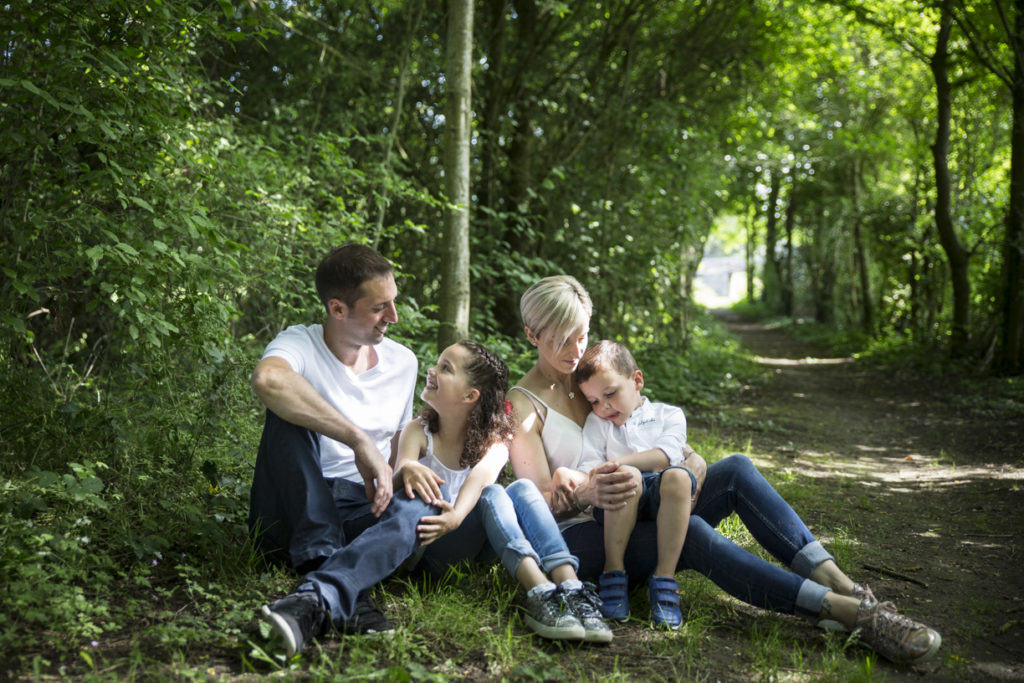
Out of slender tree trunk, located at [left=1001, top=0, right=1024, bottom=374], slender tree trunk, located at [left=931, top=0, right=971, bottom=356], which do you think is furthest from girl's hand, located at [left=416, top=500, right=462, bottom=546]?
slender tree trunk, located at [left=931, top=0, right=971, bottom=356]

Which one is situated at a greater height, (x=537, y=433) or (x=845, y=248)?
(x=845, y=248)

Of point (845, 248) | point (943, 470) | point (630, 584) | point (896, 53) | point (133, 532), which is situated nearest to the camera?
point (133, 532)

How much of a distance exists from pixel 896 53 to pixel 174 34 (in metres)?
14.9

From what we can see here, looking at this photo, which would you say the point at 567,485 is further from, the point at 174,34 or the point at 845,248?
the point at 845,248

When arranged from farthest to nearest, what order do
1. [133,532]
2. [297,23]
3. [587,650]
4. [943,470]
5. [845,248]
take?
[845,248] < [297,23] < [943,470] < [133,532] < [587,650]

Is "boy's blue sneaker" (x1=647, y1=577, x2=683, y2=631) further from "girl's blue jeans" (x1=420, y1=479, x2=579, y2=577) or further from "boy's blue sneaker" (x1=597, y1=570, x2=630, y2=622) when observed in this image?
"girl's blue jeans" (x1=420, y1=479, x2=579, y2=577)

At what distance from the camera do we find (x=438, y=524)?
3.00m

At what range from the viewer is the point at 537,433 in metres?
3.39


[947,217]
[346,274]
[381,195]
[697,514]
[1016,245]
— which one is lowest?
[697,514]

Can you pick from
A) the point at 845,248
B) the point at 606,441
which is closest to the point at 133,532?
the point at 606,441

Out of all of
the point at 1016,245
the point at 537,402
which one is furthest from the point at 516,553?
the point at 1016,245

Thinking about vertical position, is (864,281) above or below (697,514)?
above

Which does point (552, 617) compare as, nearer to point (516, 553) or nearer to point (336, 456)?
point (516, 553)

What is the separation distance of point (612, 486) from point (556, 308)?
771mm
